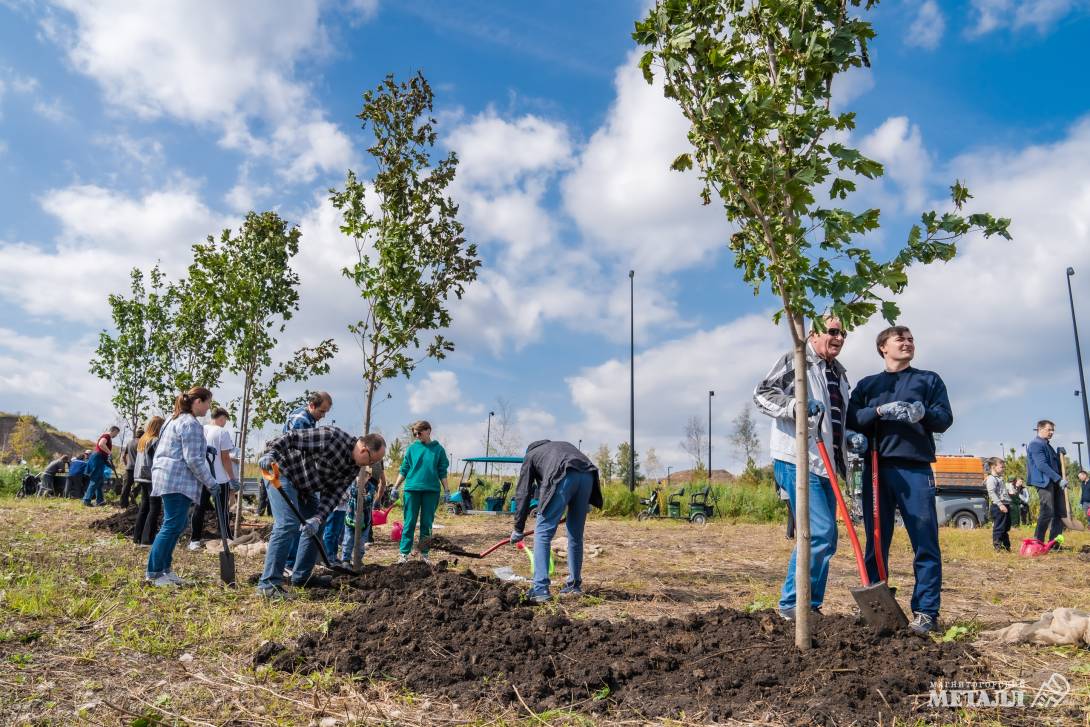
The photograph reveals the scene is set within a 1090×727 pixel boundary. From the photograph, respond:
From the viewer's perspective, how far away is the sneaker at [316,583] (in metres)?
5.93

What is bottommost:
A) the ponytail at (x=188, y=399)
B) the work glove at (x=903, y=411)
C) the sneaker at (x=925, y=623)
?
the sneaker at (x=925, y=623)

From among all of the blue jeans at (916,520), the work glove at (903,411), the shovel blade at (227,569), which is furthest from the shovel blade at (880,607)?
the shovel blade at (227,569)

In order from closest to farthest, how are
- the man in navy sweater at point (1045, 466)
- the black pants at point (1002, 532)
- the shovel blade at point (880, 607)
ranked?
1. the shovel blade at point (880, 607)
2. the man in navy sweater at point (1045, 466)
3. the black pants at point (1002, 532)

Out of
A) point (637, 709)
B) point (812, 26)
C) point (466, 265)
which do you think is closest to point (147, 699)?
point (637, 709)

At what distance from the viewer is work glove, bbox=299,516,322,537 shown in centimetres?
571

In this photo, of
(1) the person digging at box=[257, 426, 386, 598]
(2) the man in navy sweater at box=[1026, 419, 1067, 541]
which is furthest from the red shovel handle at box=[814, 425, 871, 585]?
(2) the man in navy sweater at box=[1026, 419, 1067, 541]

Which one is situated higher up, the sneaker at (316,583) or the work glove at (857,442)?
the work glove at (857,442)

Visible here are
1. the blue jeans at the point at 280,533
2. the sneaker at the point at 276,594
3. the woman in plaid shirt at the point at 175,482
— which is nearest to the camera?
the sneaker at the point at 276,594

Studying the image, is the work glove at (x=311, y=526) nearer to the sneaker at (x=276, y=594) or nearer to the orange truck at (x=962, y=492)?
the sneaker at (x=276, y=594)

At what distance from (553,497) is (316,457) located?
1896 mm

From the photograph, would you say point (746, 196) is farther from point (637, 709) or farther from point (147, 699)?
point (147, 699)

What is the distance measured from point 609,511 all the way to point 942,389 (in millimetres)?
16428

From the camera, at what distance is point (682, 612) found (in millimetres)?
5551

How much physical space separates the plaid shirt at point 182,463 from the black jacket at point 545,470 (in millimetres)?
2592
